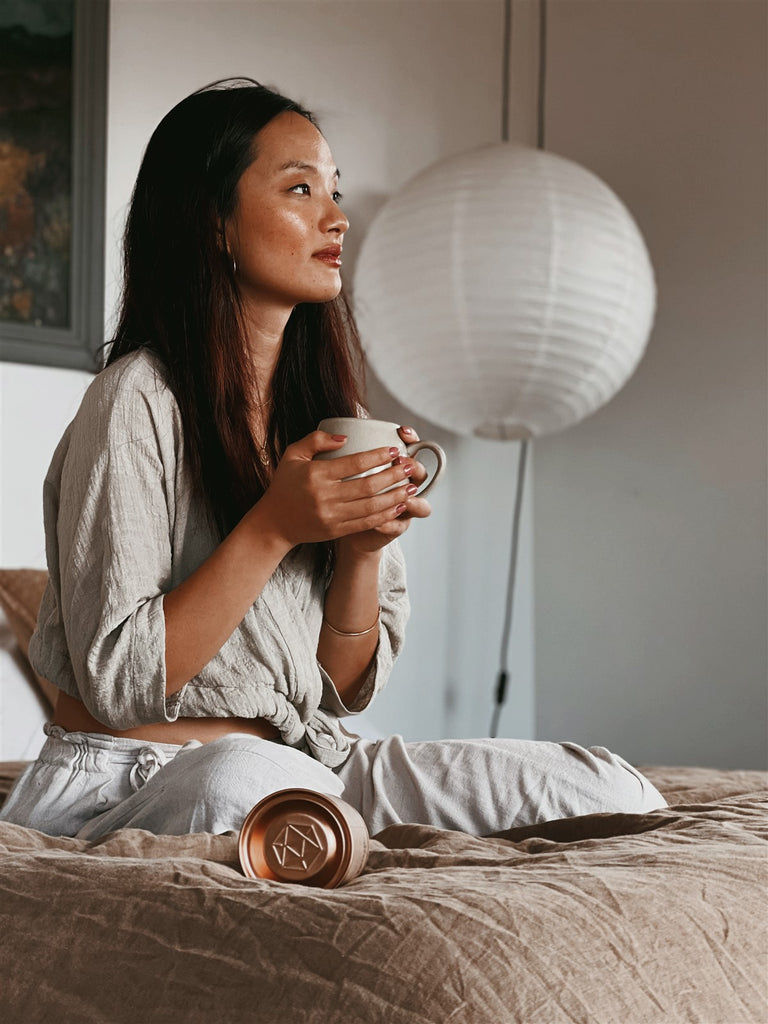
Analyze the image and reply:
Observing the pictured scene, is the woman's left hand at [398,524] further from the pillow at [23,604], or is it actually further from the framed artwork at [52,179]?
the framed artwork at [52,179]

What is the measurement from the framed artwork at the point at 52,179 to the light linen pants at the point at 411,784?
1216 millimetres

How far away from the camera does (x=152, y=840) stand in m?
0.85

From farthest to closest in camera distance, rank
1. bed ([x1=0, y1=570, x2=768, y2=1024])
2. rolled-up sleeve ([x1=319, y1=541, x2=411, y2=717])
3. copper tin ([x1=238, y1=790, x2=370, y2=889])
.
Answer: rolled-up sleeve ([x1=319, y1=541, x2=411, y2=717]) < copper tin ([x1=238, y1=790, x2=370, y2=889]) < bed ([x1=0, y1=570, x2=768, y2=1024])

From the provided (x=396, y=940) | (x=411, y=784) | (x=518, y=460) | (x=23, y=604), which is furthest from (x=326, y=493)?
(x=518, y=460)

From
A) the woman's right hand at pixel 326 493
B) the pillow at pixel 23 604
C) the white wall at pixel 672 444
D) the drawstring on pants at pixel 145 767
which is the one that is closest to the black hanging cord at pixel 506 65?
the white wall at pixel 672 444

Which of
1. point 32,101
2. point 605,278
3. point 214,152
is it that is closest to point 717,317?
point 605,278

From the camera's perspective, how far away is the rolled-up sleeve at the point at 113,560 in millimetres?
1019

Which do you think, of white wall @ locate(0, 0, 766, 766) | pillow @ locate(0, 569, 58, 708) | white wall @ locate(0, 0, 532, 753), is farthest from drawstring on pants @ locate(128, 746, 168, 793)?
white wall @ locate(0, 0, 766, 766)

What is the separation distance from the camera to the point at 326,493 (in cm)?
100

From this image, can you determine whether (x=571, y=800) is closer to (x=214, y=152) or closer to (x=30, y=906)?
(x=30, y=906)

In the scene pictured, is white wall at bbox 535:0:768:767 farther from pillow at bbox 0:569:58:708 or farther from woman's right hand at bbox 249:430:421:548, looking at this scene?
woman's right hand at bbox 249:430:421:548

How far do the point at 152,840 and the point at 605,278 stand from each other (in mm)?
1812

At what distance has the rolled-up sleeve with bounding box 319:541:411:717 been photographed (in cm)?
126

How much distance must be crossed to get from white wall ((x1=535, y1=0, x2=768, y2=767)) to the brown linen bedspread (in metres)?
2.14
